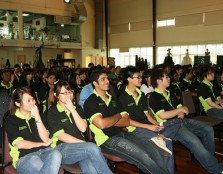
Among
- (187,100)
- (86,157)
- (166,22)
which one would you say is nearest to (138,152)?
(86,157)

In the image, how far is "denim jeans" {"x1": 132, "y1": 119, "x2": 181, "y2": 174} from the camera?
3.10 metres

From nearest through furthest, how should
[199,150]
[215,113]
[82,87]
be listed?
1. [199,150]
2. [215,113]
3. [82,87]

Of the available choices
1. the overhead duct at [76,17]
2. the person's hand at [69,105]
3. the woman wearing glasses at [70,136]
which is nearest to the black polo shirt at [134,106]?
the woman wearing glasses at [70,136]

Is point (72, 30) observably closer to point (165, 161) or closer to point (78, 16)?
point (78, 16)

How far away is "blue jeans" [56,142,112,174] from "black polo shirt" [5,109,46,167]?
245 millimetres

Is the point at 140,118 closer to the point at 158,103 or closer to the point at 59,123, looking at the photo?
the point at 158,103

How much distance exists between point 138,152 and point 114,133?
1.27 ft

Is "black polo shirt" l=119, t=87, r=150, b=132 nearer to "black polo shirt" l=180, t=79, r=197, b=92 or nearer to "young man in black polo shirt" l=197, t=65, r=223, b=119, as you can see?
"young man in black polo shirt" l=197, t=65, r=223, b=119

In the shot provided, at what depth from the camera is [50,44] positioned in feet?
61.9

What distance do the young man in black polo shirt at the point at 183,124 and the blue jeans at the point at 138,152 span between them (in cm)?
59

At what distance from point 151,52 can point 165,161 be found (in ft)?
52.4

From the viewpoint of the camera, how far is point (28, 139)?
247cm

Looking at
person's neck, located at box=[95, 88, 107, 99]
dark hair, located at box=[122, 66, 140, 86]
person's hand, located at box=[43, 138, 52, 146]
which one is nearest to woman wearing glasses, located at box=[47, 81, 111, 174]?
person's hand, located at box=[43, 138, 52, 146]

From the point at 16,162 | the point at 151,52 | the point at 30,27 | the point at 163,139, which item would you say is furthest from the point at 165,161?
the point at 30,27
